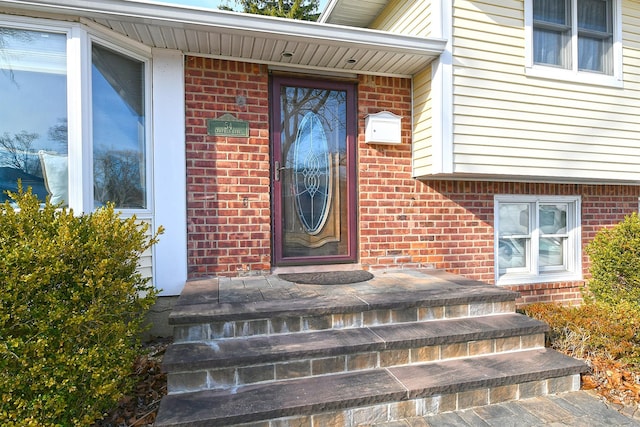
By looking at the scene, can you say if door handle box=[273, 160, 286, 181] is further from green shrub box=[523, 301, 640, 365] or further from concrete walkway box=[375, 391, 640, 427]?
green shrub box=[523, 301, 640, 365]

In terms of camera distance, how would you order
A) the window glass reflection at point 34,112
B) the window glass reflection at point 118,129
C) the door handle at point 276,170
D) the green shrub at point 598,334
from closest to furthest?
the window glass reflection at point 34,112 < the green shrub at point 598,334 < the window glass reflection at point 118,129 < the door handle at point 276,170

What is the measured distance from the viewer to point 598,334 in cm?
292

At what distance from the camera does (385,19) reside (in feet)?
15.0

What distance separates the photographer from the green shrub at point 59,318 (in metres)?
1.80

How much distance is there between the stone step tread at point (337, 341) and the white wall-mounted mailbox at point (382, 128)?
2038 millimetres

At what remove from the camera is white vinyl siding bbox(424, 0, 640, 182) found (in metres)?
3.66

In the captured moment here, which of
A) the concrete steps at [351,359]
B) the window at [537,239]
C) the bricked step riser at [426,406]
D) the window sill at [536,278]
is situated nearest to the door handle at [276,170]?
the concrete steps at [351,359]

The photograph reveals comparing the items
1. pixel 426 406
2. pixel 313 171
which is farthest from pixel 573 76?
pixel 426 406

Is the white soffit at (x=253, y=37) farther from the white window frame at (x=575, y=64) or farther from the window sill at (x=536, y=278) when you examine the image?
the window sill at (x=536, y=278)

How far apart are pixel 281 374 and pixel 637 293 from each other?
3.69 metres

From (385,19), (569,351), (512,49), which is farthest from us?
(385,19)

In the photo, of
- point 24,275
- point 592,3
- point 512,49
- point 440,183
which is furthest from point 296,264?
point 592,3

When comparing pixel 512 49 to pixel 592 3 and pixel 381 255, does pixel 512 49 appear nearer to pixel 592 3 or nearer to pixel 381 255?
pixel 592 3

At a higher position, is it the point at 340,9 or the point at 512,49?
the point at 340,9
